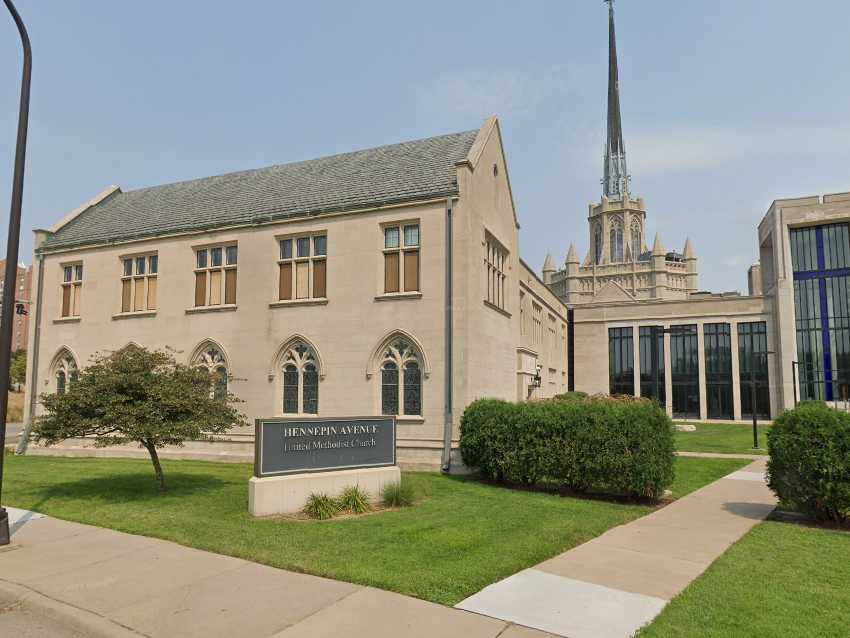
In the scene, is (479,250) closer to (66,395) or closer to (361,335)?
(361,335)

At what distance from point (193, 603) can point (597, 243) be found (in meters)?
141

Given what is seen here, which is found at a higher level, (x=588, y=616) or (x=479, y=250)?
(x=479, y=250)

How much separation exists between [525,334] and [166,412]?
19.0 metres

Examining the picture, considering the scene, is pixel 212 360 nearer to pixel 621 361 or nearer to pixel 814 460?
pixel 814 460

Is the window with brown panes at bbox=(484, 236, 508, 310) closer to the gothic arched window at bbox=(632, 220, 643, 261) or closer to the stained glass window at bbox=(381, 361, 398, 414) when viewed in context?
the stained glass window at bbox=(381, 361, 398, 414)

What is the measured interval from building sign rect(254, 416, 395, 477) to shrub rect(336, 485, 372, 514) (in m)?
0.63

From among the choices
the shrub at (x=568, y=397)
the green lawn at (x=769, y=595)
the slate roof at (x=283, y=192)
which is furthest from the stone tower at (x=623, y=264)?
the green lawn at (x=769, y=595)

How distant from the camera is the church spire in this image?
157 metres

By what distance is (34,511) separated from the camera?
1200 cm

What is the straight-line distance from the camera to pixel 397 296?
737 inches

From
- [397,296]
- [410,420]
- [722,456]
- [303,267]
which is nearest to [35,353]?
[303,267]

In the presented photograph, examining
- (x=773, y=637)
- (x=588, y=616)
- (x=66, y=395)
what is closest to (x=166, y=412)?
(x=66, y=395)

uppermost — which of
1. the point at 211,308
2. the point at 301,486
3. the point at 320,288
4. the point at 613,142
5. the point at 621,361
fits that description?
the point at 613,142

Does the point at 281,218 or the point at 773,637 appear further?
the point at 281,218
